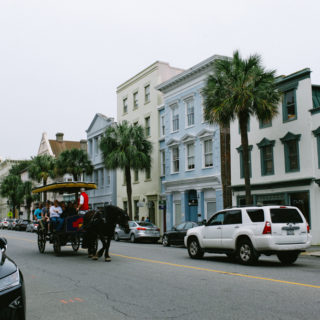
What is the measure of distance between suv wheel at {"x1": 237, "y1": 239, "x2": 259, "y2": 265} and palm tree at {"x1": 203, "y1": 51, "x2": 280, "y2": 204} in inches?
372

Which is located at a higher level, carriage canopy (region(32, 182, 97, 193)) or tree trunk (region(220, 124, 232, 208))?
tree trunk (region(220, 124, 232, 208))

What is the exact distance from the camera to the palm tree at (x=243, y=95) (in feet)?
76.4

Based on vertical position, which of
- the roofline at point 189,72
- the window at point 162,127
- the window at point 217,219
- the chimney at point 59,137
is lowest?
the window at point 217,219

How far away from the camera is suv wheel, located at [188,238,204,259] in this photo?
52.2 ft

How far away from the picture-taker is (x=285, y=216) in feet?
45.2

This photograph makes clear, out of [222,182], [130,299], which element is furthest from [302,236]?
[222,182]

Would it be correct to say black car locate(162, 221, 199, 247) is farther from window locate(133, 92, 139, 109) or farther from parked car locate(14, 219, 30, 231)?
parked car locate(14, 219, 30, 231)

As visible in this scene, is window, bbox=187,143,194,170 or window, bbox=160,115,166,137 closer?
window, bbox=187,143,194,170

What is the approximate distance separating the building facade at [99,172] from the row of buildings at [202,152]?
0.15 m

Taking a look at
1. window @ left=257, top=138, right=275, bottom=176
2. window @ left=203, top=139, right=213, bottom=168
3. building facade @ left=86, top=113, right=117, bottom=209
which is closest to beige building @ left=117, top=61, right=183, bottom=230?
building facade @ left=86, top=113, right=117, bottom=209

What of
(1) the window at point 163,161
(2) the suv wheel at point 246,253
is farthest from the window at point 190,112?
(2) the suv wheel at point 246,253

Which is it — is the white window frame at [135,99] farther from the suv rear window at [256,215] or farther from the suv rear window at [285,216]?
the suv rear window at [285,216]

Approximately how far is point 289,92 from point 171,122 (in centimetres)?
1322

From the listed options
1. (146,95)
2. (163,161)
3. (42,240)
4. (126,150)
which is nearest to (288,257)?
(42,240)
